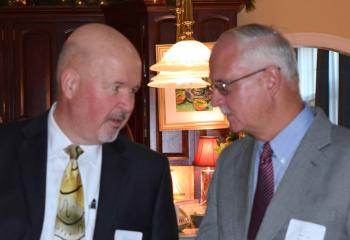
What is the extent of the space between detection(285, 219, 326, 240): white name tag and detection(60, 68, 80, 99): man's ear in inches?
28.9

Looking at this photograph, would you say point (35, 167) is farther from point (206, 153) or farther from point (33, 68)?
point (33, 68)

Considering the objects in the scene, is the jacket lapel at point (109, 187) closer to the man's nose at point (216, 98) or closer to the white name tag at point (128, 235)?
the white name tag at point (128, 235)

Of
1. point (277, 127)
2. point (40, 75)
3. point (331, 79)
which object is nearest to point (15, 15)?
point (40, 75)

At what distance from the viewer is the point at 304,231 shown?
1.88m

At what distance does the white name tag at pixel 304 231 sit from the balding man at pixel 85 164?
418 millimetres

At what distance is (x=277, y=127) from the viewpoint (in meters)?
2.05

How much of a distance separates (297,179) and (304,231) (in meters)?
0.16

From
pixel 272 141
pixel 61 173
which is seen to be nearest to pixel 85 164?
pixel 61 173

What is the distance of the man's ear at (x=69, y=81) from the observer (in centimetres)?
196

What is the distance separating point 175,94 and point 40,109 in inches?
50.2

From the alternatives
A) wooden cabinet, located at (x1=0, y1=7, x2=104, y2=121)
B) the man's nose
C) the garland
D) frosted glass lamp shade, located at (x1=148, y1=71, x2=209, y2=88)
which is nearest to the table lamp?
the garland

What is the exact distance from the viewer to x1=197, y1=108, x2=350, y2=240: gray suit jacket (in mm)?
1883

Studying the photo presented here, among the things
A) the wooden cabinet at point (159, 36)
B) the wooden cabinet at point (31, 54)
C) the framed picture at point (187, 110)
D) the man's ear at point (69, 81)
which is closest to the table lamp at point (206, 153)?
the framed picture at point (187, 110)

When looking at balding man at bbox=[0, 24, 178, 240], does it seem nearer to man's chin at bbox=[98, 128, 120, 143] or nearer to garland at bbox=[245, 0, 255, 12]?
man's chin at bbox=[98, 128, 120, 143]
